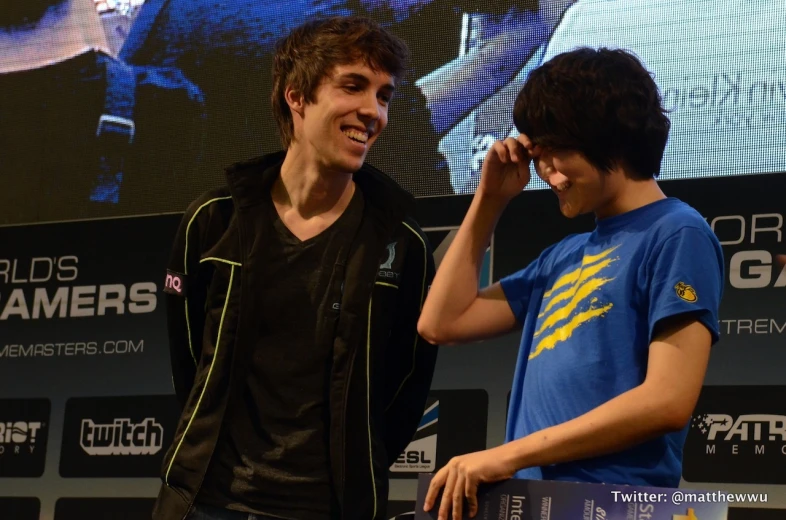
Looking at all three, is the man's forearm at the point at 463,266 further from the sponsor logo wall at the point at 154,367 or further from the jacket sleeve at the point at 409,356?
the sponsor logo wall at the point at 154,367

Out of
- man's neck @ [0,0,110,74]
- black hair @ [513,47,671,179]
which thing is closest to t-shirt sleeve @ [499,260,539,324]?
black hair @ [513,47,671,179]

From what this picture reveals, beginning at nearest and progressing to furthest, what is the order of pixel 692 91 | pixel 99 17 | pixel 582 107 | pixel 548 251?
pixel 582 107
pixel 548 251
pixel 692 91
pixel 99 17

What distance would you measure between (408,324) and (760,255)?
1.53 meters

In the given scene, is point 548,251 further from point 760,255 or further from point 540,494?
point 760,255

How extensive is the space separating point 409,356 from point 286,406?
13.0 inches

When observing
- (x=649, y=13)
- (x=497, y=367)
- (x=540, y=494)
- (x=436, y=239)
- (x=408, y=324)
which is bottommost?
(x=497, y=367)

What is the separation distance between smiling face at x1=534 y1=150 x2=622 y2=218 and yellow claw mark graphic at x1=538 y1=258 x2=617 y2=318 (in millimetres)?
77

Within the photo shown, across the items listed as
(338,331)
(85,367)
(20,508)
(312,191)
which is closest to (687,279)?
(338,331)

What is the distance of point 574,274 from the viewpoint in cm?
148

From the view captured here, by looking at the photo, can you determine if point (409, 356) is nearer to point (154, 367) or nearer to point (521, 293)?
point (521, 293)

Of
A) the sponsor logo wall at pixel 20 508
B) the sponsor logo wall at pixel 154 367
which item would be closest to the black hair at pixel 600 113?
the sponsor logo wall at pixel 154 367

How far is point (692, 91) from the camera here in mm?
2971

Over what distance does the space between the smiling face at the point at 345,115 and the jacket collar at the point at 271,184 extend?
68 millimetres

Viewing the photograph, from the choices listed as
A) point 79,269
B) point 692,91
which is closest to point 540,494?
point 692,91
